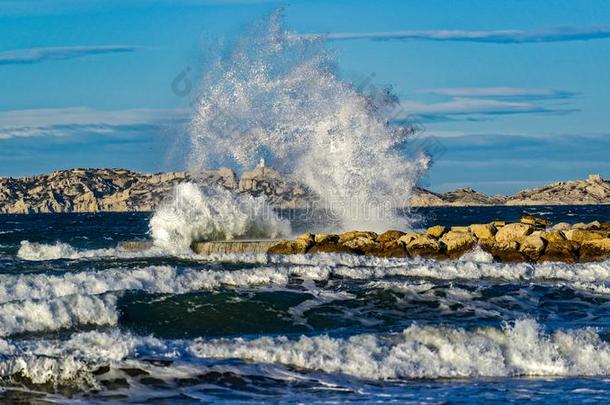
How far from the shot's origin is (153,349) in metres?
14.5

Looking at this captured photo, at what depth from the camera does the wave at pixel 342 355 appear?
13609 millimetres

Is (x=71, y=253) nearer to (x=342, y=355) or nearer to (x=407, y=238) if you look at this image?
(x=407, y=238)

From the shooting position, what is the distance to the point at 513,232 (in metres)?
30.0

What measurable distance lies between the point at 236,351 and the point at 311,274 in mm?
8709

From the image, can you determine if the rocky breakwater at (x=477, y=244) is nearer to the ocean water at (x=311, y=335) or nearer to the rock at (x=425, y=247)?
the rock at (x=425, y=247)

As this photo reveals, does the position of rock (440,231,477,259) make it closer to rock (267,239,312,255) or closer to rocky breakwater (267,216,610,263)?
rocky breakwater (267,216,610,263)

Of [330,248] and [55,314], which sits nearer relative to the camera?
[55,314]

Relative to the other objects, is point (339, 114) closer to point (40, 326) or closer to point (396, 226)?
point (396, 226)

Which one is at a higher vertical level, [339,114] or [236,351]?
[339,114]

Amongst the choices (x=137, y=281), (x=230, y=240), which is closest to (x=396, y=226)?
(x=230, y=240)

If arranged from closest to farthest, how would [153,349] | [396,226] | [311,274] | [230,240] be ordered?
[153,349] → [311,274] → [230,240] → [396,226]

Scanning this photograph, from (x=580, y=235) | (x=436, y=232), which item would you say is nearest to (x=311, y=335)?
(x=436, y=232)

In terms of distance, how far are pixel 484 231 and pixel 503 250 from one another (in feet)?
4.75

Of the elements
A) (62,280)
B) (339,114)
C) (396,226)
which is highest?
(339,114)
